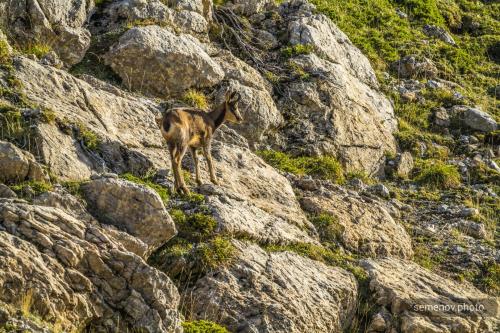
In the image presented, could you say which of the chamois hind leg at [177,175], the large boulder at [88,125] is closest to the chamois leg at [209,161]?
the large boulder at [88,125]

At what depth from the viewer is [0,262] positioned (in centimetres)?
736

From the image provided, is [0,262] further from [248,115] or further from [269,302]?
[248,115]

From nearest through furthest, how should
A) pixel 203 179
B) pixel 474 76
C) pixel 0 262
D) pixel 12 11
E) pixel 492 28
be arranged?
pixel 0 262 < pixel 203 179 < pixel 12 11 < pixel 474 76 < pixel 492 28

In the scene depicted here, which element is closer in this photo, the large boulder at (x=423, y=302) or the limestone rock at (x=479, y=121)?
the large boulder at (x=423, y=302)

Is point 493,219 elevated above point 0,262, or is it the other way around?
point 0,262

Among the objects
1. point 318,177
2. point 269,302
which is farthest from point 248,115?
point 269,302

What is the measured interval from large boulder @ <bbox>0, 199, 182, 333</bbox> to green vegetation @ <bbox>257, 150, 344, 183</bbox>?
7066 mm

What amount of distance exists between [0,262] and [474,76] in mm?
18927

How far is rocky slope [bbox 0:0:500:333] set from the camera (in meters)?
8.30

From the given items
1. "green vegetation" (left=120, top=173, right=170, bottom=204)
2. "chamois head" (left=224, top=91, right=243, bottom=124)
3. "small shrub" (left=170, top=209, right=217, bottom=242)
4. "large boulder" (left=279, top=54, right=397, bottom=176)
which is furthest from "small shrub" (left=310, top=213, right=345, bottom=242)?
"large boulder" (left=279, top=54, right=397, bottom=176)

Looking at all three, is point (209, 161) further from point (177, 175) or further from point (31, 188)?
point (31, 188)

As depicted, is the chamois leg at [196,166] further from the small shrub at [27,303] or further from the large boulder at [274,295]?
the small shrub at [27,303]

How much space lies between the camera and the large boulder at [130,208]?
960cm

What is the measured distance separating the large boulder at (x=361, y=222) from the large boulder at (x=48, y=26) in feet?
18.1
